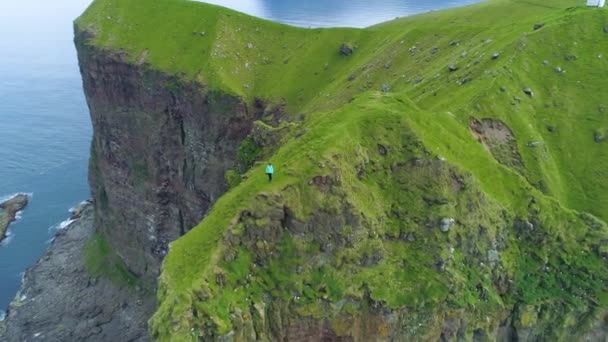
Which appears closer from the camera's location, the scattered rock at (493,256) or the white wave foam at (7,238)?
the scattered rock at (493,256)

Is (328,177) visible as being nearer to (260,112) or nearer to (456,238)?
(456,238)

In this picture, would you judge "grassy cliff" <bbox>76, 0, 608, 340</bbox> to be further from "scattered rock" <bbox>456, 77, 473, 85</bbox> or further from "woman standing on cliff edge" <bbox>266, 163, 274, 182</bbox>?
"woman standing on cliff edge" <bbox>266, 163, 274, 182</bbox>

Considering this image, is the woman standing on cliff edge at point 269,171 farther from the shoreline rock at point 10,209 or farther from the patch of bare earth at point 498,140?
the shoreline rock at point 10,209

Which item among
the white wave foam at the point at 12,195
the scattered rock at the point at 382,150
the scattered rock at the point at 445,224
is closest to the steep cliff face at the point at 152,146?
the white wave foam at the point at 12,195

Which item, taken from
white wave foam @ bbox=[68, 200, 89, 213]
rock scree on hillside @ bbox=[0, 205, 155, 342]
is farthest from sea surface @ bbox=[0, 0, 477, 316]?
rock scree on hillside @ bbox=[0, 205, 155, 342]

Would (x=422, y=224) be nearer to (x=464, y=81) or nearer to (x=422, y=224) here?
(x=422, y=224)

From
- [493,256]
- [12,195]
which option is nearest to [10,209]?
[12,195]

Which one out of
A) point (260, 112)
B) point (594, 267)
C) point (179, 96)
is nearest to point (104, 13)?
point (179, 96)
